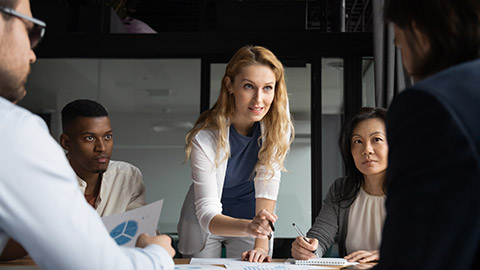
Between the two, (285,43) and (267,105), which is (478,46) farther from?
(285,43)

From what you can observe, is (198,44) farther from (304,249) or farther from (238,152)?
(304,249)

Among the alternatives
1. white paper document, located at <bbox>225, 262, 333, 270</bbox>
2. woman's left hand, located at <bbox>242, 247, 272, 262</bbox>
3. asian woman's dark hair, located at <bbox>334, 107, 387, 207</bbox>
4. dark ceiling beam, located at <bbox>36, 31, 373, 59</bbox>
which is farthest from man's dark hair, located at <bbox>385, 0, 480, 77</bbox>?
dark ceiling beam, located at <bbox>36, 31, 373, 59</bbox>

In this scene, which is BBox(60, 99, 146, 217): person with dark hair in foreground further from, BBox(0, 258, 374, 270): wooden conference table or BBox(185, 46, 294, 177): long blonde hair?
BBox(0, 258, 374, 270): wooden conference table

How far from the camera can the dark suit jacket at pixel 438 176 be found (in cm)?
57

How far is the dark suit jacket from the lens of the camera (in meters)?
0.57

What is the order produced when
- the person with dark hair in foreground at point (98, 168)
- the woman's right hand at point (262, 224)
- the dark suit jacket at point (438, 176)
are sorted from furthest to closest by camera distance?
1. the person with dark hair in foreground at point (98, 168)
2. the woman's right hand at point (262, 224)
3. the dark suit jacket at point (438, 176)

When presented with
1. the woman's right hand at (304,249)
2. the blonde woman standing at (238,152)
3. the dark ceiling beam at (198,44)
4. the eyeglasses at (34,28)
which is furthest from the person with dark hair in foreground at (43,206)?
the dark ceiling beam at (198,44)

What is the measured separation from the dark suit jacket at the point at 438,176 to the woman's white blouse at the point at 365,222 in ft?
4.67

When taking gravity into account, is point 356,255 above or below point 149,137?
below

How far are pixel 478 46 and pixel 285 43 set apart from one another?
300cm

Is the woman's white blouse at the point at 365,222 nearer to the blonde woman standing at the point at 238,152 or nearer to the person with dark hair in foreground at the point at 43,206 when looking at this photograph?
the blonde woman standing at the point at 238,152

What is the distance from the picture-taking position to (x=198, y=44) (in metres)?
3.71

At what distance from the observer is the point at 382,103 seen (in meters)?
3.29

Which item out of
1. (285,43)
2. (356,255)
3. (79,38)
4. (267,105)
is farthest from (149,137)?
(356,255)
